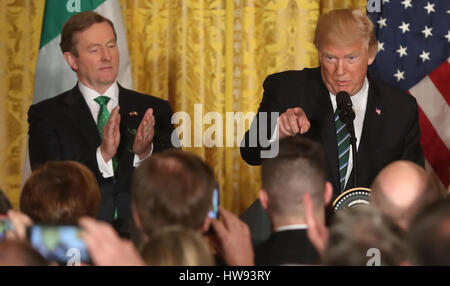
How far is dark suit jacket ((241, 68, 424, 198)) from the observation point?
12.3ft

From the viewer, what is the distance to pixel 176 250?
70.4 inches

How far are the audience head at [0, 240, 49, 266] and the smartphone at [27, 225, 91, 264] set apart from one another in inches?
14.9

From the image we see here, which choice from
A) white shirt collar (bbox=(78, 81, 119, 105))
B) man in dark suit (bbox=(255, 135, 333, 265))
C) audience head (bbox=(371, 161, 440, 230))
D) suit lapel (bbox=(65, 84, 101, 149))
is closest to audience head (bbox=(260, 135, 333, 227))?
man in dark suit (bbox=(255, 135, 333, 265))

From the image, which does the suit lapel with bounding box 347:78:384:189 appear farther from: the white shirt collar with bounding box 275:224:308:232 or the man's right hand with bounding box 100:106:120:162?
the white shirt collar with bounding box 275:224:308:232

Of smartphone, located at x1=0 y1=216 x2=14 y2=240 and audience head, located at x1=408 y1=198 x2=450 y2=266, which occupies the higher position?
audience head, located at x1=408 y1=198 x2=450 y2=266

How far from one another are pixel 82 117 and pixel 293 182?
6.29ft

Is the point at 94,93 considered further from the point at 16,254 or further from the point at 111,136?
the point at 16,254

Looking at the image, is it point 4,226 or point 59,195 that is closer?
point 4,226

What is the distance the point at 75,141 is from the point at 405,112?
1.78 m

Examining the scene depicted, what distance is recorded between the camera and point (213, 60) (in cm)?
552

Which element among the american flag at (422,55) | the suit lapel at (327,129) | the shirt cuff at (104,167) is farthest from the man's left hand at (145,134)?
the american flag at (422,55)

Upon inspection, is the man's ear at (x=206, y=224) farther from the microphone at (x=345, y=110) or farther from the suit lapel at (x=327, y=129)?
the suit lapel at (x=327, y=129)

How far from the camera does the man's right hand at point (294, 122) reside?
122 inches

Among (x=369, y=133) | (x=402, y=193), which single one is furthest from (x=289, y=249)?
(x=369, y=133)
